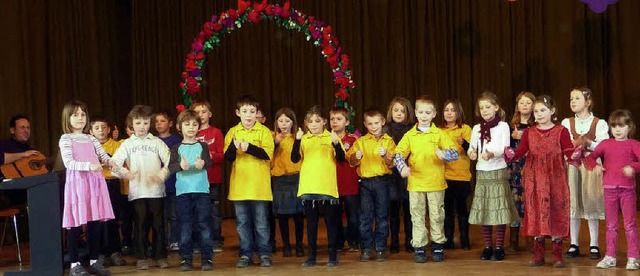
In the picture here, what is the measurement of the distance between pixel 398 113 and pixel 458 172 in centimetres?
66

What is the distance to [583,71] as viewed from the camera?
33.0 ft

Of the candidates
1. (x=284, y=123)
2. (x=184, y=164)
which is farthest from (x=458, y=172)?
(x=184, y=164)

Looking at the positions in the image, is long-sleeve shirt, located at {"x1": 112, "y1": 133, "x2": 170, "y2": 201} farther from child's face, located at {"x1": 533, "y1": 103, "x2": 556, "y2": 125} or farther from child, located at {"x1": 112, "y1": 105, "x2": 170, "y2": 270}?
child's face, located at {"x1": 533, "y1": 103, "x2": 556, "y2": 125}

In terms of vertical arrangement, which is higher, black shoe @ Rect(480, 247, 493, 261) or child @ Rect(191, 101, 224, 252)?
child @ Rect(191, 101, 224, 252)

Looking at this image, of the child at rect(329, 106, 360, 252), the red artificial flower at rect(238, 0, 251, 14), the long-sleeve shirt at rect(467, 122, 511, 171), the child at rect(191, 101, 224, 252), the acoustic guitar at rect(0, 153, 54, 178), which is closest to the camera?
the long-sleeve shirt at rect(467, 122, 511, 171)

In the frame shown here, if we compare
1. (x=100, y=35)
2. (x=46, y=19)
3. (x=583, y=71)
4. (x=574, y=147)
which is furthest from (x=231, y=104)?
(x=574, y=147)

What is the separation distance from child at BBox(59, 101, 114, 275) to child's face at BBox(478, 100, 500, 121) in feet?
8.66

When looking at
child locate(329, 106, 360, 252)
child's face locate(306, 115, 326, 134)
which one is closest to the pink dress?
child's face locate(306, 115, 326, 134)

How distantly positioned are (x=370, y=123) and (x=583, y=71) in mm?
4005

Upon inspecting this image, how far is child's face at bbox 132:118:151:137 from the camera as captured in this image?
662cm

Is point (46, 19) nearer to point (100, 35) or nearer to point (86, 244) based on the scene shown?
point (100, 35)

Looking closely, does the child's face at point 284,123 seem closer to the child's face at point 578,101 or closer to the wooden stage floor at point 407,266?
the wooden stage floor at point 407,266

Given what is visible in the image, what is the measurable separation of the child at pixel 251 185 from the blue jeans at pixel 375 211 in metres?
0.72

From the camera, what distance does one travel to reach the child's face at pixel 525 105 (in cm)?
682
